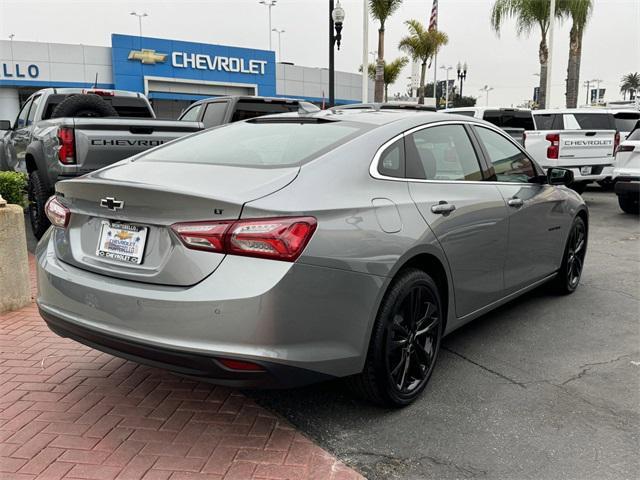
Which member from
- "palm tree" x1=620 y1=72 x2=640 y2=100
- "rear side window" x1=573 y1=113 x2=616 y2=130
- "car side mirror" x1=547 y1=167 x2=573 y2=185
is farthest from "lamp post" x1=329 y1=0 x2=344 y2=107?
"palm tree" x1=620 y1=72 x2=640 y2=100

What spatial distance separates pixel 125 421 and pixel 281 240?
1454 millimetres

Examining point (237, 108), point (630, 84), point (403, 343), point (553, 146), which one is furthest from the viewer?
point (630, 84)

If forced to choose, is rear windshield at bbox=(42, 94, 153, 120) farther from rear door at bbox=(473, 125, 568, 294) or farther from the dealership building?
the dealership building

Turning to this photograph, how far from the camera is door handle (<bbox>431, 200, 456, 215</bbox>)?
3445 millimetres

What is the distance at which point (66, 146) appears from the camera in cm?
633

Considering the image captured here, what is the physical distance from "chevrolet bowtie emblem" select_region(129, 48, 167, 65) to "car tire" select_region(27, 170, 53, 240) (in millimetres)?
28841

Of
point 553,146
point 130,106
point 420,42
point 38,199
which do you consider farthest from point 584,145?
point 420,42

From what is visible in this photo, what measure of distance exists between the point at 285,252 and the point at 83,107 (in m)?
6.60

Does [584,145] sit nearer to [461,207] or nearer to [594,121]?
[594,121]

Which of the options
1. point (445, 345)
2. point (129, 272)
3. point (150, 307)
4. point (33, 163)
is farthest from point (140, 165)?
point (33, 163)

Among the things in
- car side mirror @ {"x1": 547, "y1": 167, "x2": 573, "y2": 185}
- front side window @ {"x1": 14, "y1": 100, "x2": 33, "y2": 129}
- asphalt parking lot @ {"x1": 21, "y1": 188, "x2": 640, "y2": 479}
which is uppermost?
front side window @ {"x1": 14, "y1": 100, "x2": 33, "y2": 129}

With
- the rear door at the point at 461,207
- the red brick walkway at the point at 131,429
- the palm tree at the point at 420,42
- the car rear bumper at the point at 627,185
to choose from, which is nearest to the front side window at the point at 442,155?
the rear door at the point at 461,207

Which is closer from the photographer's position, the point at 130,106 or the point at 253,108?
the point at 253,108

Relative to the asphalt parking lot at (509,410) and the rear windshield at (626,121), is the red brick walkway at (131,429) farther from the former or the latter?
the rear windshield at (626,121)
